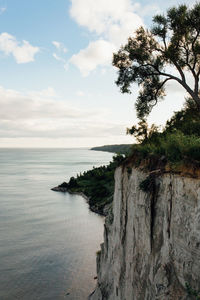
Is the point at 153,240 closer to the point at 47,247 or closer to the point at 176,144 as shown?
the point at 176,144

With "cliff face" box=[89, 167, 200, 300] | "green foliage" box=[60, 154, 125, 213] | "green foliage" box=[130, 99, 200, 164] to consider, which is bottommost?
"green foliage" box=[60, 154, 125, 213]

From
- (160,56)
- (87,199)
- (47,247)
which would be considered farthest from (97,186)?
(160,56)

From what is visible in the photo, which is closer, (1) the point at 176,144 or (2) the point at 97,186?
(1) the point at 176,144

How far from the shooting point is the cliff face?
8453mm

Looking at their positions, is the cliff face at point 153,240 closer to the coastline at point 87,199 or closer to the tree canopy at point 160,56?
the tree canopy at point 160,56

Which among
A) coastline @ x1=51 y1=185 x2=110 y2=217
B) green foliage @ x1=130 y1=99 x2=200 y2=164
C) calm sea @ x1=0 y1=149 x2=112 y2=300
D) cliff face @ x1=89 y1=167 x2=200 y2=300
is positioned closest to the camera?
cliff face @ x1=89 y1=167 x2=200 y2=300

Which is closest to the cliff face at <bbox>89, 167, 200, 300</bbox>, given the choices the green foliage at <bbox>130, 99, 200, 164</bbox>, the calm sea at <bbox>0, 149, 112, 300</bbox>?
the green foliage at <bbox>130, 99, 200, 164</bbox>

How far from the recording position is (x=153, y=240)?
10922 mm

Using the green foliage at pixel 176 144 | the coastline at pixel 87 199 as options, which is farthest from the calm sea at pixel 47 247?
the green foliage at pixel 176 144

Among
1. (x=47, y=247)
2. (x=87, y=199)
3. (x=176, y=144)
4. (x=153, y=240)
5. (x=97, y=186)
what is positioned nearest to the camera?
(x=176, y=144)

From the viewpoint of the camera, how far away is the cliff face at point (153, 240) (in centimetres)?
845

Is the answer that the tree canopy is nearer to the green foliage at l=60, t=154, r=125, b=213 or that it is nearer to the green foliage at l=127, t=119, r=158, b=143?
the green foliage at l=127, t=119, r=158, b=143

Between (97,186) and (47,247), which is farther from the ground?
(97,186)

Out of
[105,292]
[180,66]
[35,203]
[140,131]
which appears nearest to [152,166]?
[140,131]
